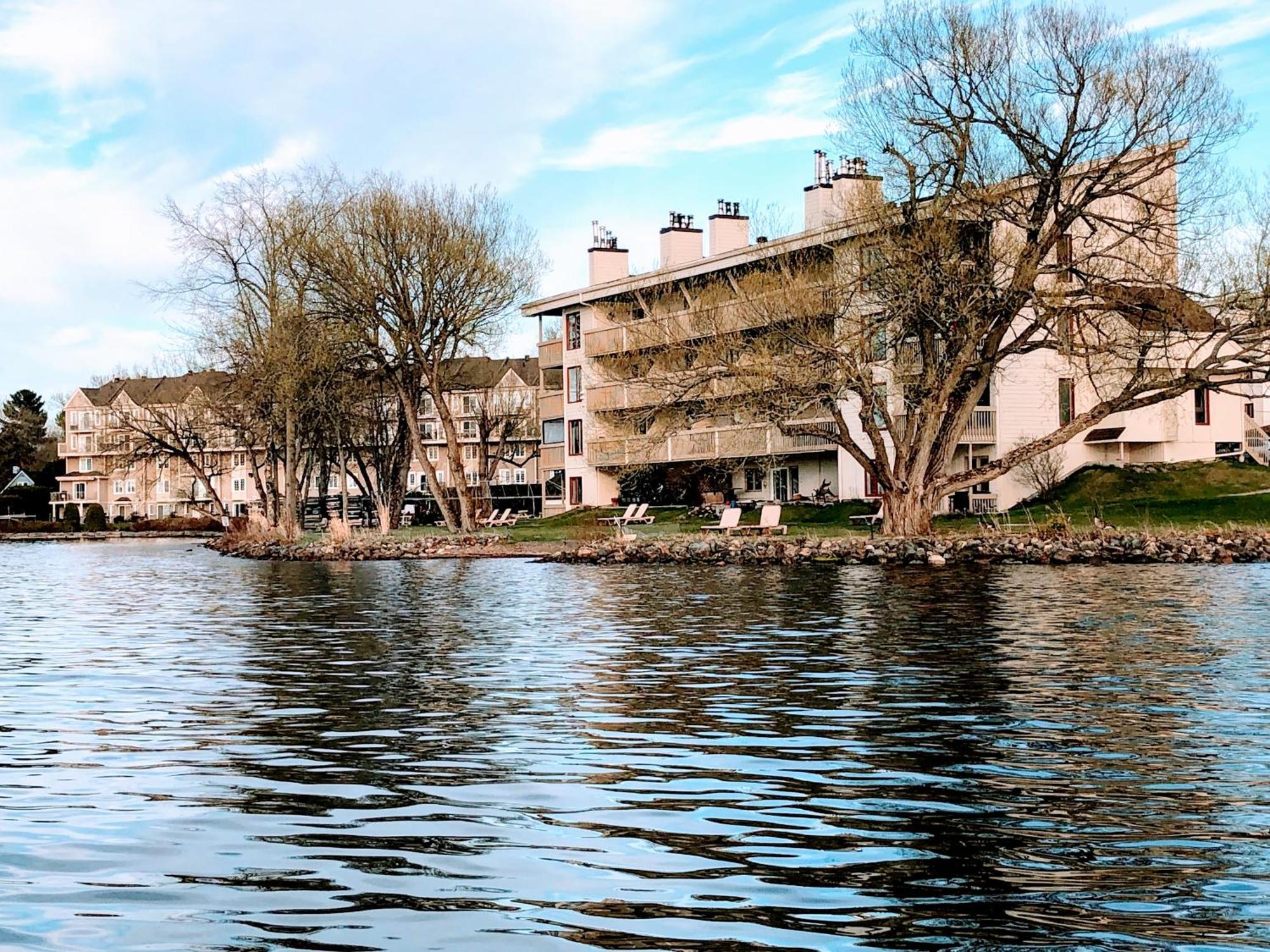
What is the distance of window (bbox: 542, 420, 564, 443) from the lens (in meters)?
85.2

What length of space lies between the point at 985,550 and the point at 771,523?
1090 cm

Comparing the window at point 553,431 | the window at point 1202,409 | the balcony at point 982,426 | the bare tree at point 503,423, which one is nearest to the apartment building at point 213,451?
the bare tree at point 503,423

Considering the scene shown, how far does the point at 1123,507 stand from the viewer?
45969mm

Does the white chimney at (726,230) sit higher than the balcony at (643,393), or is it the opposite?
the white chimney at (726,230)

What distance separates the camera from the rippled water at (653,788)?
6.33 m

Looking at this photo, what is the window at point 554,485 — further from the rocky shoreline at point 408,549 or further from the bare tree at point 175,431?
the rocky shoreline at point 408,549

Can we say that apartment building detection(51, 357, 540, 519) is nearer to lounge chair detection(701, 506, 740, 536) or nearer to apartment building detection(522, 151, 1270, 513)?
apartment building detection(522, 151, 1270, 513)

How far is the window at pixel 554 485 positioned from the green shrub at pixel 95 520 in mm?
42540

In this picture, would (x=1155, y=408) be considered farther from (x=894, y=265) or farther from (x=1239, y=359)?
(x=894, y=265)

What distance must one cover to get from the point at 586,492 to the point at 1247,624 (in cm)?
6003

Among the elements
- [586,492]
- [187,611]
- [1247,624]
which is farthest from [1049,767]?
[586,492]

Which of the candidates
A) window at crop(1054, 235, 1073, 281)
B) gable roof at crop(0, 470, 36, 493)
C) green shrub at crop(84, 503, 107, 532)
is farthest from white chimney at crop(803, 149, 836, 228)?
gable roof at crop(0, 470, 36, 493)

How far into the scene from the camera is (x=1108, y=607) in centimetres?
2169

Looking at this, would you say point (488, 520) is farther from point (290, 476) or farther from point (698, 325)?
Answer: point (698, 325)
